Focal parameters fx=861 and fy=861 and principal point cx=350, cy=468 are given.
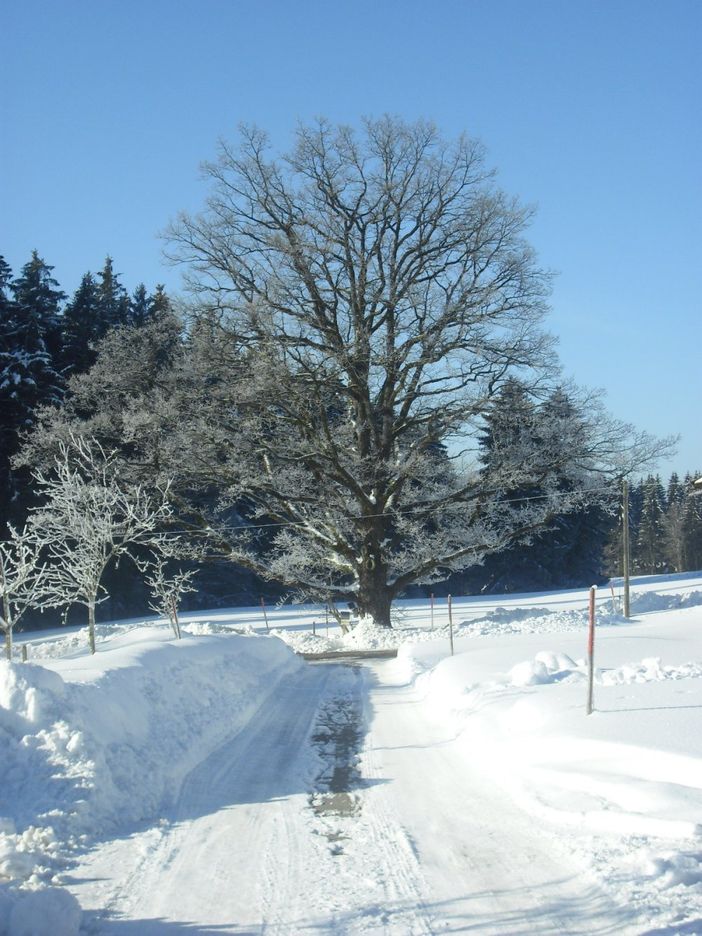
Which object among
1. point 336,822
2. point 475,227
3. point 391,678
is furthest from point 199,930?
point 475,227

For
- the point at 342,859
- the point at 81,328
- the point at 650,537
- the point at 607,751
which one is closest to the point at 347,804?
the point at 342,859

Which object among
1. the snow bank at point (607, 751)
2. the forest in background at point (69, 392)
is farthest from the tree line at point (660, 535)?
the snow bank at point (607, 751)

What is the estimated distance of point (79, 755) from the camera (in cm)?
721

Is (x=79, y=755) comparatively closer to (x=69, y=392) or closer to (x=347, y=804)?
(x=347, y=804)

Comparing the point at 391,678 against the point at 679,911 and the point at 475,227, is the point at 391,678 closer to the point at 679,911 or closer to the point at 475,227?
the point at 679,911

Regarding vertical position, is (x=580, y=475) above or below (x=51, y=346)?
below

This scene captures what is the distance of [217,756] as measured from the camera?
9.08 metres

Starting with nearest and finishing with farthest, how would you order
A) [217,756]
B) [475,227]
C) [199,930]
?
1. [199,930]
2. [217,756]
3. [475,227]

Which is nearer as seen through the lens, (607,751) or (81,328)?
(607,751)

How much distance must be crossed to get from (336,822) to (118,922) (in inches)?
89.9

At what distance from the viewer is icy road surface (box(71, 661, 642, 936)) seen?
4.66 meters

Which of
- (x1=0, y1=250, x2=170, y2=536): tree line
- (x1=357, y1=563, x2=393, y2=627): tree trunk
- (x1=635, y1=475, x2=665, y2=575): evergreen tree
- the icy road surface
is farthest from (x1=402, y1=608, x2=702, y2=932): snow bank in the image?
(x1=635, y1=475, x2=665, y2=575): evergreen tree

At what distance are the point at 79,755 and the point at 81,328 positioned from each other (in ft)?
123

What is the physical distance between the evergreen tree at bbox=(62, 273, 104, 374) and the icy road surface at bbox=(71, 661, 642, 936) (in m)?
34.6
